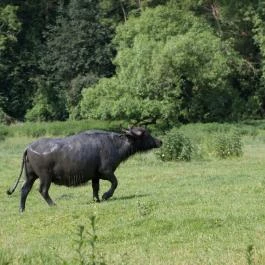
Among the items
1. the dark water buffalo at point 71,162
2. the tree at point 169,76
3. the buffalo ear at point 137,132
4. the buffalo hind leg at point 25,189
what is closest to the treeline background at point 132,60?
the tree at point 169,76

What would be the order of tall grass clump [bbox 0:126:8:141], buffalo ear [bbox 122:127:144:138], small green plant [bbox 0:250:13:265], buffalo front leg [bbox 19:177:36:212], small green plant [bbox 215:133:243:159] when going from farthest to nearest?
tall grass clump [bbox 0:126:8:141] < small green plant [bbox 215:133:243:159] < buffalo ear [bbox 122:127:144:138] < buffalo front leg [bbox 19:177:36:212] < small green plant [bbox 0:250:13:265]

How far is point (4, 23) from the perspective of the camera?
2562 inches

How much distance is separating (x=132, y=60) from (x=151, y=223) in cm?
4227

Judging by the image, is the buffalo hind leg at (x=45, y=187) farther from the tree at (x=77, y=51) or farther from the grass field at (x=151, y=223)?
the tree at (x=77, y=51)

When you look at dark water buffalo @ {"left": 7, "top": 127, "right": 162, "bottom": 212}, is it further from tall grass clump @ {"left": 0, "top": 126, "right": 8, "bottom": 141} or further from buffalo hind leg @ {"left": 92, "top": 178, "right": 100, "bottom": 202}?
tall grass clump @ {"left": 0, "top": 126, "right": 8, "bottom": 141}

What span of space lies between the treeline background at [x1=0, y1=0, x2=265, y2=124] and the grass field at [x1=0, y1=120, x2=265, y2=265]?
29.2m

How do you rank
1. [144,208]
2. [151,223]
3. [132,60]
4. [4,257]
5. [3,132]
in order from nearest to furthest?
[4,257] < [151,223] < [144,208] < [3,132] < [132,60]

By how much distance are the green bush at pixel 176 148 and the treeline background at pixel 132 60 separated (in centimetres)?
1986

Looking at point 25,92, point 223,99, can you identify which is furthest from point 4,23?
point 223,99

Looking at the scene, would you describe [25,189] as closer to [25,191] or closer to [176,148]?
[25,191]

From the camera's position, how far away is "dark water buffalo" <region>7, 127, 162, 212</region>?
54.2ft

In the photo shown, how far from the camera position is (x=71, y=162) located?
655 inches

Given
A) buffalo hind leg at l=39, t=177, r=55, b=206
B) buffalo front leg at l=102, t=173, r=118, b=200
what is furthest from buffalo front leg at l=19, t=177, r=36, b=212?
buffalo front leg at l=102, t=173, r=118, b=200

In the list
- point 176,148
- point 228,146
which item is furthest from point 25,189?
point 228,146
